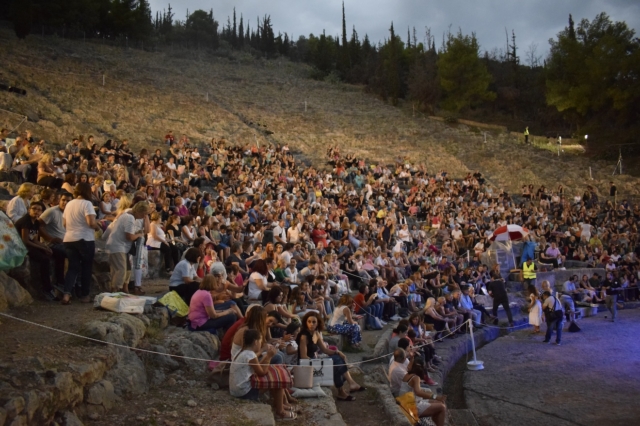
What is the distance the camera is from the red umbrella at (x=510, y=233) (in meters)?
17.8

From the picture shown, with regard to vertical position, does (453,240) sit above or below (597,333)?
above

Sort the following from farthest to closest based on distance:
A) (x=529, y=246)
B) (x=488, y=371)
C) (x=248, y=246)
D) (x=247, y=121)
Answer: (x=247, y=121)
(x=529, y=246)
(x=248, y=246)
(x=488, y=371)

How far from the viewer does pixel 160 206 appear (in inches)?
496

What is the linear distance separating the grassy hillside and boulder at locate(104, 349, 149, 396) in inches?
576

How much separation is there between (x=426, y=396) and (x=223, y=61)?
52.6m

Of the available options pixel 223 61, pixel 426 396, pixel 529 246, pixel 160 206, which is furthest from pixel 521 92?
pixel 426 396

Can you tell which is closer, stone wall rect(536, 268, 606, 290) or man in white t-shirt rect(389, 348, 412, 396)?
man in white t-shirt rect(389, 348, 412, 396)

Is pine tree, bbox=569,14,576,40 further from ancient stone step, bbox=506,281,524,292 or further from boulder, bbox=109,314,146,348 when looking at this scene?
boulder, bbox=109,314,146,348

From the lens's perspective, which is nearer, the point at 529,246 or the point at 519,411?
the point at 519,411

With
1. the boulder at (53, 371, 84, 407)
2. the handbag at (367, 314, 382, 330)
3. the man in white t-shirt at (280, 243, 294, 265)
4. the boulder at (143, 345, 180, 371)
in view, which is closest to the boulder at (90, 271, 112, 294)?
the boulder at (143, 345, 180, 371)

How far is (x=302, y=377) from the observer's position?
6.66 m

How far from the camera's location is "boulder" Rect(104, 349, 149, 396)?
5.15 metres

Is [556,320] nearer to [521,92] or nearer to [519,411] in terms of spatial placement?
[519,411]

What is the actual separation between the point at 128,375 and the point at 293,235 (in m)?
9.12
